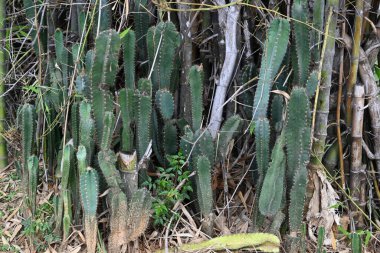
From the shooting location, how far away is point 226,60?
101 inches

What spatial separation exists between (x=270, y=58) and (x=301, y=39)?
0.16 meters

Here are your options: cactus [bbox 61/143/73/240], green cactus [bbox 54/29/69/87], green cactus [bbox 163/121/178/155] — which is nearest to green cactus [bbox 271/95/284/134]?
green cactus [bbox 163/121/178/155]

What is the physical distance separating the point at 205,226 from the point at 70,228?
2.03 ft

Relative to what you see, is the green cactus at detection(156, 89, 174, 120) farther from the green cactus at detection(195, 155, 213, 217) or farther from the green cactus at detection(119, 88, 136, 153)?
the green cactus at detection(195, 155, 213, 217)

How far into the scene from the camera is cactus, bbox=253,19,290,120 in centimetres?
226

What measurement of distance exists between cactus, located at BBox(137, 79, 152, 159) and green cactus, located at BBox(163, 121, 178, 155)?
0.33ft

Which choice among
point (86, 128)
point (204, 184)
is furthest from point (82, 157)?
point (204, 184)

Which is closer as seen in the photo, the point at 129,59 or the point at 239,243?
the point at 239,243

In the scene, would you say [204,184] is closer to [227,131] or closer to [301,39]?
[227,131]

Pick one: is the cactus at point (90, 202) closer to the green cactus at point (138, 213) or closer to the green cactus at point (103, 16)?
the green cactus at point (138, 213)

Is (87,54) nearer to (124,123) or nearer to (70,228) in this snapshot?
(124,123)

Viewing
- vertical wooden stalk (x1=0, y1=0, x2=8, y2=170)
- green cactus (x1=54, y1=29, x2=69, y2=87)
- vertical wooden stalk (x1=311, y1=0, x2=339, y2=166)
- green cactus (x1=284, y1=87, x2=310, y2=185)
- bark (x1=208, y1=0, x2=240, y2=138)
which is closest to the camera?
green cactus (x1=284, y1=87, x2=310, y2=185)

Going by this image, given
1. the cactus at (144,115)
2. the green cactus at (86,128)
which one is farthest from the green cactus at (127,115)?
the green cactus at (86,128)

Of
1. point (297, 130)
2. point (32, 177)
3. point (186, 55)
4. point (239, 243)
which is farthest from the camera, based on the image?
point (186, 55)
